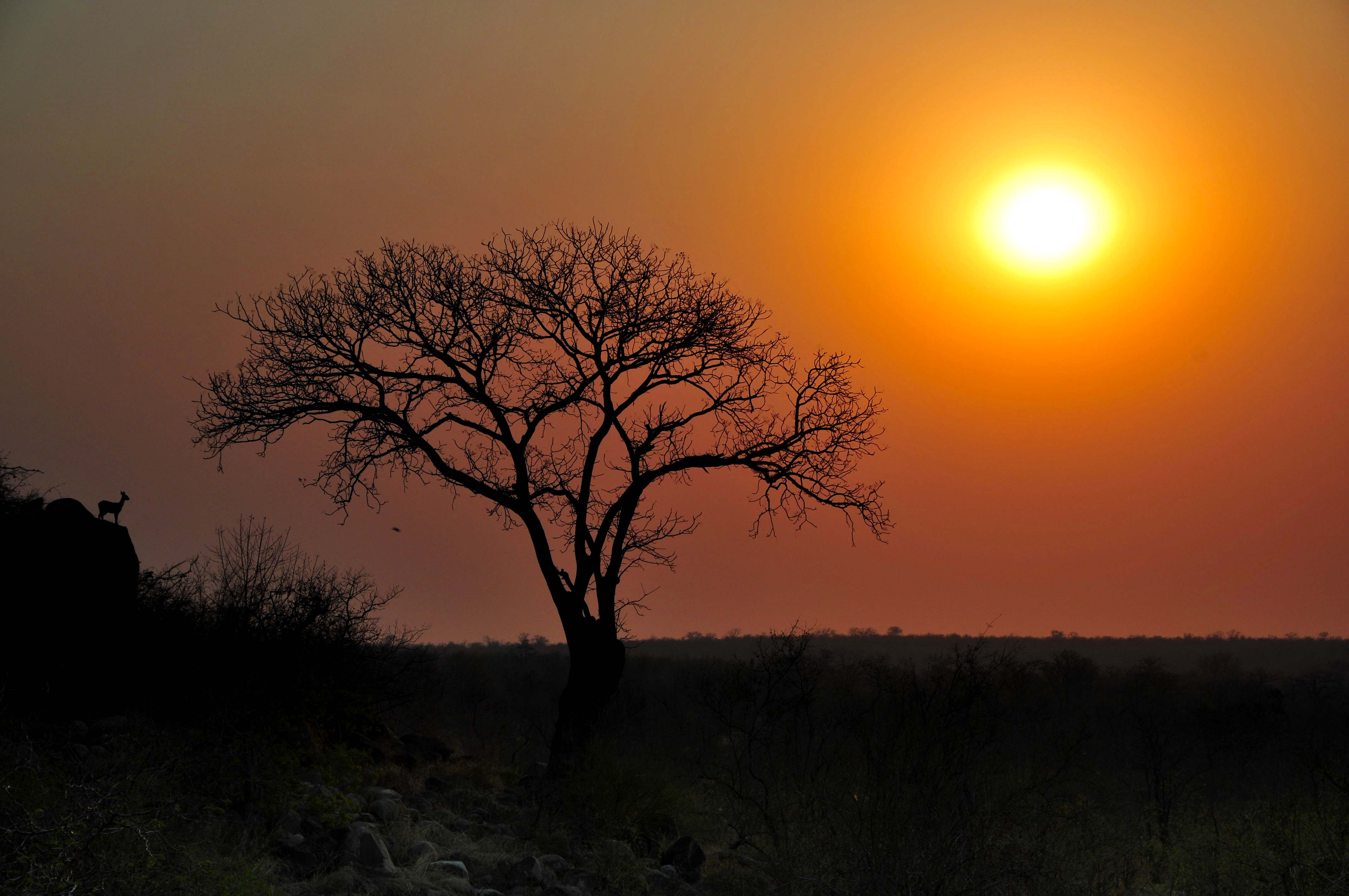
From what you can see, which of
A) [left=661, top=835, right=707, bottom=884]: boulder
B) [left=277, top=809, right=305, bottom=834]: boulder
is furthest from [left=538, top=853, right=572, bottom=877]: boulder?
[left=277, top=809, right=305, bottom=834]: boulder

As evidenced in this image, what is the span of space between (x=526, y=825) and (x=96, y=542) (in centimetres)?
737

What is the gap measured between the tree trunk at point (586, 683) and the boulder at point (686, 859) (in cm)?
295

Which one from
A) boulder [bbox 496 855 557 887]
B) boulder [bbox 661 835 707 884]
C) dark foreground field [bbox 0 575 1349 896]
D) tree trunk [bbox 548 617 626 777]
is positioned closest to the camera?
dark foreground field [bbox 0 575 1349 896]

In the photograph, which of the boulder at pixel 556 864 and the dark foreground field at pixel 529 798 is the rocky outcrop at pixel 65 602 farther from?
the boulder at pixel 556 864

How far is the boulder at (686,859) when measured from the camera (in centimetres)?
1244

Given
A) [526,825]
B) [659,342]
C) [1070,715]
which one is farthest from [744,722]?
[1070,715]

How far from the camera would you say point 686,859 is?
1273 cm

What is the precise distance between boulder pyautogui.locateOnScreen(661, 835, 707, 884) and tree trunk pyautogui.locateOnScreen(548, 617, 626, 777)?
2.95 meters

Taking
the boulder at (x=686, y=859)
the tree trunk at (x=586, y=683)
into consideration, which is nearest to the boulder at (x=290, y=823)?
the boulder at (x=686, y=859)

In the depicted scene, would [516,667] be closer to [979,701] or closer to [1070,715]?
[1070,715]

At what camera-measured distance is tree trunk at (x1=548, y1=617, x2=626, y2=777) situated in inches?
620

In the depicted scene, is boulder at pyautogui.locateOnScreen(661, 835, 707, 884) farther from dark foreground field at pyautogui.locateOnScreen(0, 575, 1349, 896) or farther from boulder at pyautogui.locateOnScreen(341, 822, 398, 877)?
boulder at pyautogui.locateOnScreen(341, 822, 398, 877)

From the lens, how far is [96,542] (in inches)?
535

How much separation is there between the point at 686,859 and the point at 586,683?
3.99m
